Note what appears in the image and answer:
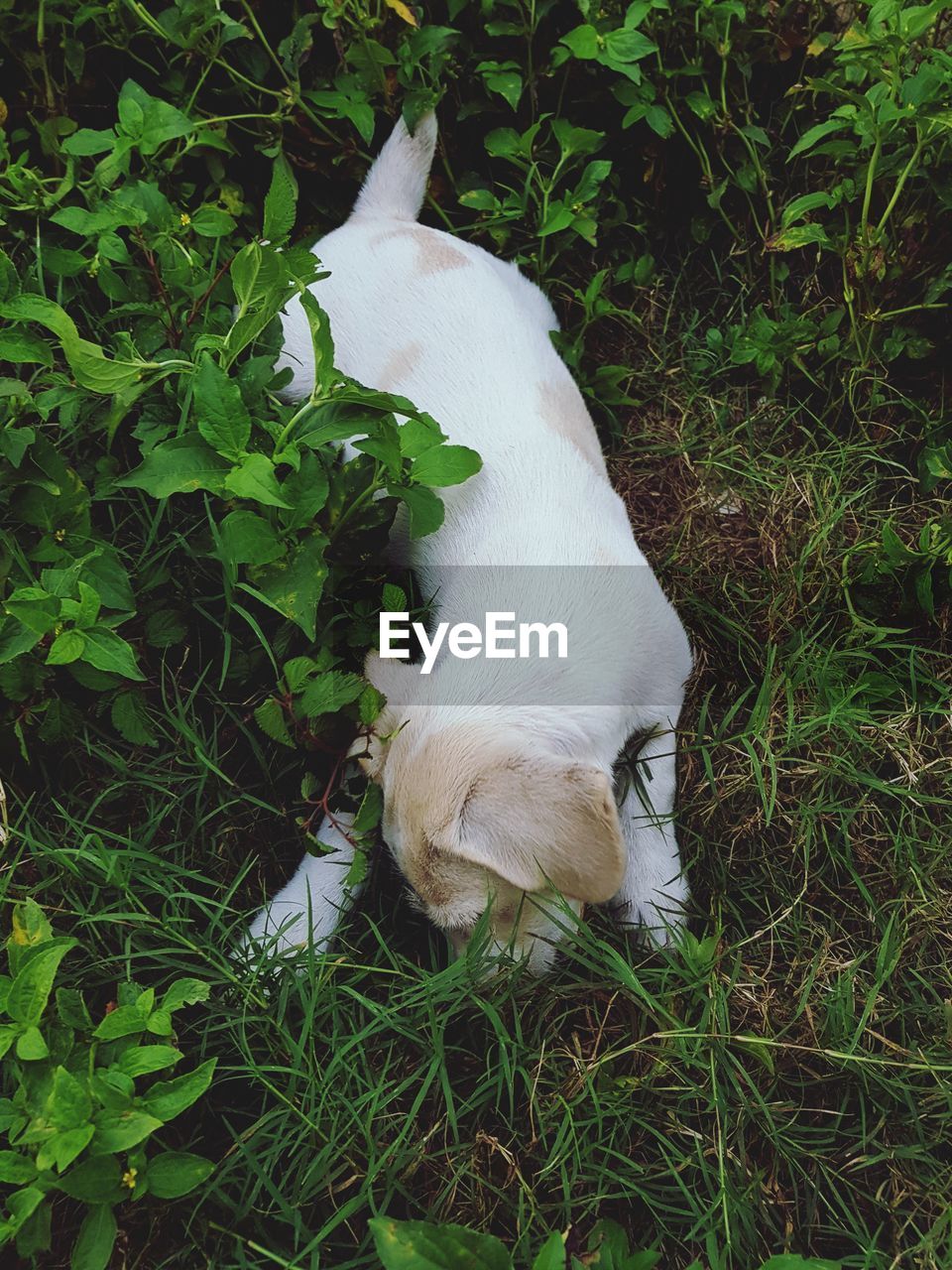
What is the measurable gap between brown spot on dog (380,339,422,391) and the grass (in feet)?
3.15

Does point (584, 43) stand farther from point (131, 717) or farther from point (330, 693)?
point (131, 717)

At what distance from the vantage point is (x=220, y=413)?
1.91 m

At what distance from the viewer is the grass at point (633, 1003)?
2.18 meters

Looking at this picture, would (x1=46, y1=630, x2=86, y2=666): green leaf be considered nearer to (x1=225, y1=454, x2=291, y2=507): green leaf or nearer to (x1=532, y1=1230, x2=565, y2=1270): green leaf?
(x1=225, y1=454, x2=291, y2=507): green leaf

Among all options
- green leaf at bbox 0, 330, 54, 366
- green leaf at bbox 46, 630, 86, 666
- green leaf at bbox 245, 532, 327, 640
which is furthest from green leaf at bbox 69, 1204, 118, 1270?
green leaf at bbox 0, 330, 54, 366

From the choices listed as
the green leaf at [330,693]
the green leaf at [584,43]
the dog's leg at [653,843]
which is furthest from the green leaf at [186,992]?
the green leaf at [584,43]

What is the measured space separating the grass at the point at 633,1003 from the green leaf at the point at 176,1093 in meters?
0.35

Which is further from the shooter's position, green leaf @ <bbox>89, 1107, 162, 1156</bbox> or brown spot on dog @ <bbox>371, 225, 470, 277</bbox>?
brown spot on dog @ <bbox>371, 225, 470, 277</bbox>


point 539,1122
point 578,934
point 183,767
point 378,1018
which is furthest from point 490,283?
point 539,1122

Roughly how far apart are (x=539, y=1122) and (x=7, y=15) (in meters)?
3.30

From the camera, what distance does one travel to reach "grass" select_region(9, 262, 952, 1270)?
2176 millimetres

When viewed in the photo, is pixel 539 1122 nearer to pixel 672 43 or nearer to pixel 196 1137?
pixel 196 1137

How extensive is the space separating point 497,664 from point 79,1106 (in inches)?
43.8

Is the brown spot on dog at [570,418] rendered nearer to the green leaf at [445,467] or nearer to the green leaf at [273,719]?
the green leaf at [445,467]
